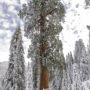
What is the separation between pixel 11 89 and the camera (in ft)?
130

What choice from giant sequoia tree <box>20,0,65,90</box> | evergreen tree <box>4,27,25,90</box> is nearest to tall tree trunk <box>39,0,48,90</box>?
giant sequoia tree <box>20,0,65,90</box>

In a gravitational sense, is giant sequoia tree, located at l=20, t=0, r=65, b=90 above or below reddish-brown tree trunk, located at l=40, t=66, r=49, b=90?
above

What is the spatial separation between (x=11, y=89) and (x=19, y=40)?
8.11m

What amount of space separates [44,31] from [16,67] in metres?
22.8

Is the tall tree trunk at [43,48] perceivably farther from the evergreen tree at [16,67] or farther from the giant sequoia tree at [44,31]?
the evergreen tree at [16,67]

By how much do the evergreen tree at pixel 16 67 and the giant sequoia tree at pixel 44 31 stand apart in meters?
21.2

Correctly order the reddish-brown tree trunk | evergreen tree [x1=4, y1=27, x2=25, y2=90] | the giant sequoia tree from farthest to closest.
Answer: evergreen tree [x1=4, y1=27, x2=25, y2=90], the giant sequoia tree, the reddish-brown tree trunk

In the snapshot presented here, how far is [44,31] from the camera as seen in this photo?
19.2 meters

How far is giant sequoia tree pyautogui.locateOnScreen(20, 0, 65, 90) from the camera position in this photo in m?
18.7

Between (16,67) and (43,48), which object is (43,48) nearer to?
(43,48)

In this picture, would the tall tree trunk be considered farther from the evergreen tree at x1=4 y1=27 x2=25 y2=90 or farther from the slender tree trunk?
the evergreen tree at x1=4 y1=27 x2=25 y2=90

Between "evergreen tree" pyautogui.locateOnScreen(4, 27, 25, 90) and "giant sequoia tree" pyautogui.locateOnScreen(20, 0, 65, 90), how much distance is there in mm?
21186

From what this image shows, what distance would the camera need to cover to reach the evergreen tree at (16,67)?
132ft

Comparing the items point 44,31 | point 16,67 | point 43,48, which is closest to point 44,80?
point 43,48
